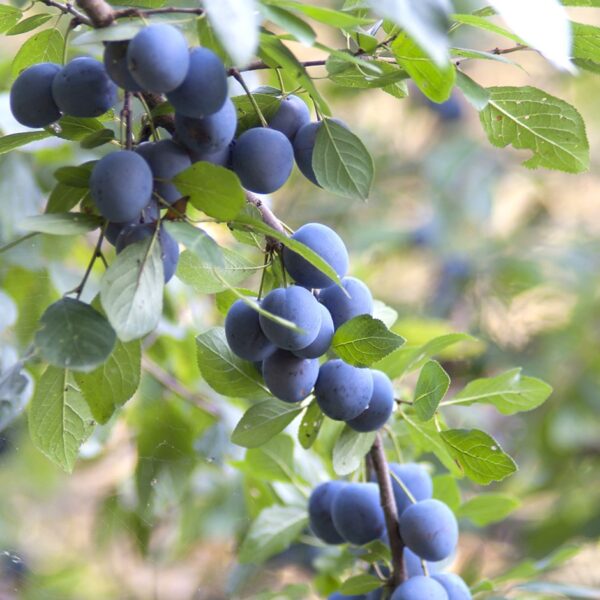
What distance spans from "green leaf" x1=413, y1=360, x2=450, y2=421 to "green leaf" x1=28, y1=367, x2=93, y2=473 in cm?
19

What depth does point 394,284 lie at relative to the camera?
6.12ft

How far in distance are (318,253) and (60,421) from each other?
165 mm

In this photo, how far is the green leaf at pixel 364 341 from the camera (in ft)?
1.52

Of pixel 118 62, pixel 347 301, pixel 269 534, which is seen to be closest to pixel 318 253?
pixel 347 301

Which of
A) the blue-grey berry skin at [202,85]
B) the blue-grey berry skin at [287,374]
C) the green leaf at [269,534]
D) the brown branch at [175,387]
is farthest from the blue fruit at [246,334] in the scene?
the brown branch at [175,387]

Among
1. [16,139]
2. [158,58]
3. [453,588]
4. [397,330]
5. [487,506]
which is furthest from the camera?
[397,330]

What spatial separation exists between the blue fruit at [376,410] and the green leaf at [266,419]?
4 centimetres

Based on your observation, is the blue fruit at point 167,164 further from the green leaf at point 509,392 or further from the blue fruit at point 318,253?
the green leaf at point 509,392

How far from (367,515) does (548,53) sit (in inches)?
13.2

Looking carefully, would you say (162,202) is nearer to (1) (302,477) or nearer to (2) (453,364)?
(1) (302,477)

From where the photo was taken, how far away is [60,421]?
1.57 feet

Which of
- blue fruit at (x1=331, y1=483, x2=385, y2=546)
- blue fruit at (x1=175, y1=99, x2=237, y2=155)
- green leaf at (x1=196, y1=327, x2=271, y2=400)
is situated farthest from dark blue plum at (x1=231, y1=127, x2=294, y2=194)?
blue fruit at (x1=331, y1=483, x2=385, y2=546)

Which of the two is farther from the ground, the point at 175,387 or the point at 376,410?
the point at 376,410

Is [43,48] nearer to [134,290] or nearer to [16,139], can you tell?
[16,139]
